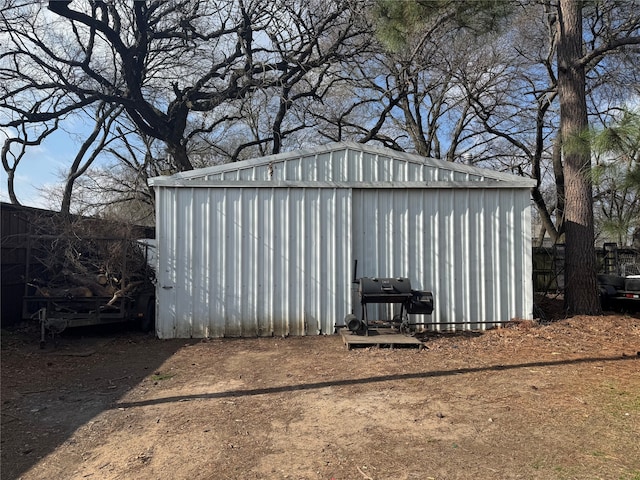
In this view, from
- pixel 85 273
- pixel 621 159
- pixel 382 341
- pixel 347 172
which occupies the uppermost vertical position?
pixel 347 172

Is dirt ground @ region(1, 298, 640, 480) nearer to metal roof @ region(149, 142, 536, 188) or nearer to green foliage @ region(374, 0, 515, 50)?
metal roof @ region(149, 142, 536, 188)

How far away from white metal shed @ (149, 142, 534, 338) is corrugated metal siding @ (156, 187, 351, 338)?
0.02m

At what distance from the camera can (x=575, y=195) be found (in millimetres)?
9219

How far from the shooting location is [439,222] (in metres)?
8.48

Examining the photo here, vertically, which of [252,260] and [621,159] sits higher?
[621,159]

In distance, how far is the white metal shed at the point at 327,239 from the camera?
8109 millimetres

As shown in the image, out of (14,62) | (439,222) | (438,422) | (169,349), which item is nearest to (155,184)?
(169,349)

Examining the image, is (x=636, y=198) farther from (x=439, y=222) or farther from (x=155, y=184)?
(x=155, y=184)

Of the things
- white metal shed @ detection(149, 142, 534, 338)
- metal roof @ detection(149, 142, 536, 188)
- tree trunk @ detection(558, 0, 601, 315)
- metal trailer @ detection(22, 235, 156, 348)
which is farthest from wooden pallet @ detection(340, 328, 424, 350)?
tree trunk @ detection(558, 0, 601, 315)

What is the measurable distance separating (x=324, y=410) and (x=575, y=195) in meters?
7.74

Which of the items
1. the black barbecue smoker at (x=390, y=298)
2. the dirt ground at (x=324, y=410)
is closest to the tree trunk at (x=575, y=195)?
the dirt ground at (x=324, y=410)

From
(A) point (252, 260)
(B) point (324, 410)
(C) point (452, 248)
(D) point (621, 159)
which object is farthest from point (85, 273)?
(D) point (621, 159)

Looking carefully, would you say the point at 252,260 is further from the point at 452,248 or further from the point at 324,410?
the point at 324,410

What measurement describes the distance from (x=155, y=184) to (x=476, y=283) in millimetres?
6447
